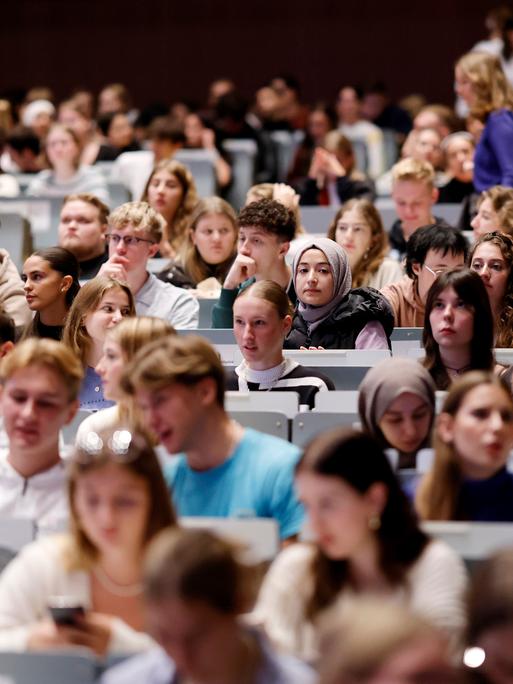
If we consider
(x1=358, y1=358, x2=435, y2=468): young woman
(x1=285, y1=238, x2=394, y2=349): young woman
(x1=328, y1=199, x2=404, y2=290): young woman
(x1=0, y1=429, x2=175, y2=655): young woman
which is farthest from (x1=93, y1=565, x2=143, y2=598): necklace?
(x1=328, y1=199, x2=404, y2=290): young woman

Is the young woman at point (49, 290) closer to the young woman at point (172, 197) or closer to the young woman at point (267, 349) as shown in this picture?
the young woman at point (267, 349)

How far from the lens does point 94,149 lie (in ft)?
32.6

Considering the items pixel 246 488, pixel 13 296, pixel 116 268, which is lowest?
pixel 246 488

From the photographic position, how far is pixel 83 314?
460 centimetres

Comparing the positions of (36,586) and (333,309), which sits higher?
(333,309)

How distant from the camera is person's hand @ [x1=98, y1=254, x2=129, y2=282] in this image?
17.4 ft

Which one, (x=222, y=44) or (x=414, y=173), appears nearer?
(x=414, y=173)

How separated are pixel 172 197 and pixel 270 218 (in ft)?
4.73

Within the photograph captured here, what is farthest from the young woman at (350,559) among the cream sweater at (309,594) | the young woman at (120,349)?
the young woman at (120,349)

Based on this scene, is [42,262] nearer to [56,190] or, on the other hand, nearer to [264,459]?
[264,459]

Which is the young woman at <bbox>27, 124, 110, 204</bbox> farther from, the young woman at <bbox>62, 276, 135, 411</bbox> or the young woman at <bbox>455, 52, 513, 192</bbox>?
the young woman at <bbox>62, 276, 135, 411</bbox>

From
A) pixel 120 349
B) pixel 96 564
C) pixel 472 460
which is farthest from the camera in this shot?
pixel 120 349

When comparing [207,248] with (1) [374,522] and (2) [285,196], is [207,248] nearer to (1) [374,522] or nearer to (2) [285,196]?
(2) [285,196]

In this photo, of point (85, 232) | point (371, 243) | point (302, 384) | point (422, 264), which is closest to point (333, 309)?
point (422, 264)
